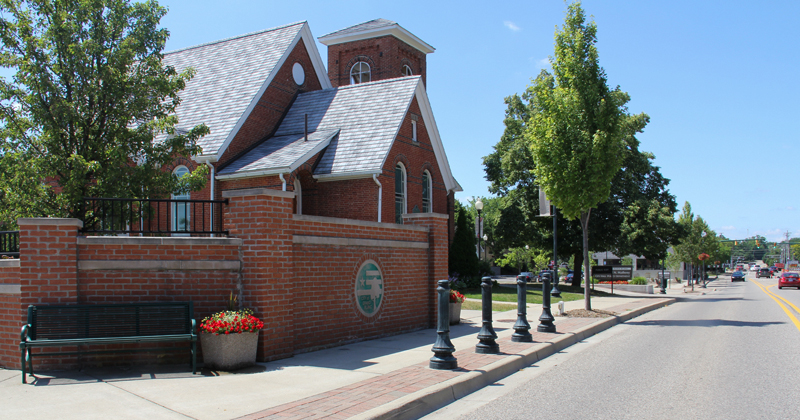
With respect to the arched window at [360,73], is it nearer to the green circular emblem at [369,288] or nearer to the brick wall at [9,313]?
the green circular emblem at [369,288]

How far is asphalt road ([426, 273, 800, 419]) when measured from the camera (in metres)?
6.02

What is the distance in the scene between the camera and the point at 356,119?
69.8 feet

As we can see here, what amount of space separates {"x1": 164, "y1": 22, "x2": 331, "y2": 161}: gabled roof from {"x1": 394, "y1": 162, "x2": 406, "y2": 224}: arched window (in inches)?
225

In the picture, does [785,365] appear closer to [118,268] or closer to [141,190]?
[118,268]

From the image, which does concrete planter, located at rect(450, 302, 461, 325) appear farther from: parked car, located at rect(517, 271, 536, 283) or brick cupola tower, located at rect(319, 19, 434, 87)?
brick cupola tower, located at rect(319, 19, 434, 87)

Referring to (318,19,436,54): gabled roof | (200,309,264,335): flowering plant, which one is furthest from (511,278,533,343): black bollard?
(318,19,436,54): gabled roof

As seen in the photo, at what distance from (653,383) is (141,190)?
10.8 m

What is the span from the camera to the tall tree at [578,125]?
16.5 m

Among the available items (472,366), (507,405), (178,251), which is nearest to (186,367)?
(178,251)

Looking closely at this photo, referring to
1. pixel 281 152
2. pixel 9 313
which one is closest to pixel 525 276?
pixel 9 313

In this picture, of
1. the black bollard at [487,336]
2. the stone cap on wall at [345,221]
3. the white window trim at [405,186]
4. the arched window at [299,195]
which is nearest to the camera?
the black bollard at [487,336]

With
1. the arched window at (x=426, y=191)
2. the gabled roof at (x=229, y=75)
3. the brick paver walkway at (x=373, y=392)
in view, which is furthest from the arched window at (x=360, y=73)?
the brick paver walkway at (x=373, y=392)

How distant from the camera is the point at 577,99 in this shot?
16578 millimetres

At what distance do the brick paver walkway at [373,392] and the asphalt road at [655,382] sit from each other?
47cm
